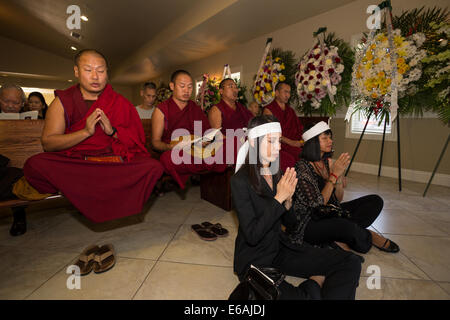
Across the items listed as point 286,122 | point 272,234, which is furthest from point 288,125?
point 272,234

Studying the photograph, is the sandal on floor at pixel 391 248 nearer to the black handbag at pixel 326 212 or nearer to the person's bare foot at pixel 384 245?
the person's bare foot at pixel 384 245

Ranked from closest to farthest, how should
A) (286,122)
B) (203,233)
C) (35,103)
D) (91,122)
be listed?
(91,122) → (203,233) → (35,103) → (286,122)

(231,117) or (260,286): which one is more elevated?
(231,117)

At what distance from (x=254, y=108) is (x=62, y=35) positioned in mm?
8411

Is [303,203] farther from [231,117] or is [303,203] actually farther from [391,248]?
[231,117]

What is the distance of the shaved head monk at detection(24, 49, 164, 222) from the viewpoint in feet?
5.81

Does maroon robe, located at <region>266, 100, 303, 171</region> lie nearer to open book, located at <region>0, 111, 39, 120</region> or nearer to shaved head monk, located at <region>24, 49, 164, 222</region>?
shaved head monk, located at <region>24, 49, 164, 222</region>

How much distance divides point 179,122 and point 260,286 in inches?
82.1

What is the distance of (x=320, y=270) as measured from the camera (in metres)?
1.41

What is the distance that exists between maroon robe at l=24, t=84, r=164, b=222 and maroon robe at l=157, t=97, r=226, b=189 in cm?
27

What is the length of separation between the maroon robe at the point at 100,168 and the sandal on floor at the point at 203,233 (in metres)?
0.59

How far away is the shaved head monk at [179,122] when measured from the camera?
2.45m

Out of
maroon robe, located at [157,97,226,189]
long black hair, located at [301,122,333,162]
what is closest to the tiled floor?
maroon robe, located at [157,97,226,189]
